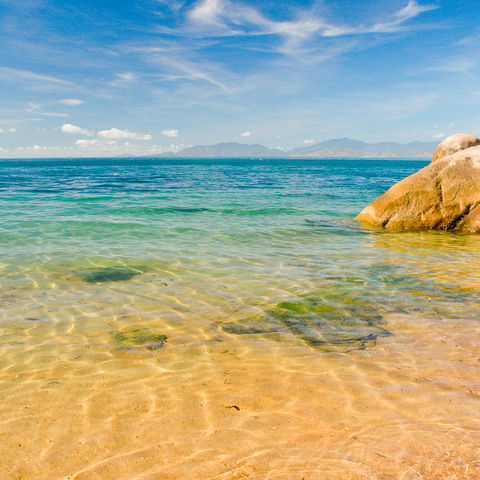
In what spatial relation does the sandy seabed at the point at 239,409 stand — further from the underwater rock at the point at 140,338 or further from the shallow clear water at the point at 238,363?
the underwater rock at the point at 140,338

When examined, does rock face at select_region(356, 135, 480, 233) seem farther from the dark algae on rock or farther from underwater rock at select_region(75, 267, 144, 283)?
underwater rock at select_region(75, 267, 144, 283)

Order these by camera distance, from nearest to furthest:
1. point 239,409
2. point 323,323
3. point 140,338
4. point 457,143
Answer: point 239,409 < point 140,338 < point 323,323 < point 457,143

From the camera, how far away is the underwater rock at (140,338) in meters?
4.43

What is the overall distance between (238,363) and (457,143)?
15161 mm

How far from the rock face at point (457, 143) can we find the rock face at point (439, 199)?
11.3ft

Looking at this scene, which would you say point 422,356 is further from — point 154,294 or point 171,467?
point 154,294

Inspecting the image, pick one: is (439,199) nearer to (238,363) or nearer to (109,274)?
(109,274)

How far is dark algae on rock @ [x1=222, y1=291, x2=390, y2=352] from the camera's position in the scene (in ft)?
14.6

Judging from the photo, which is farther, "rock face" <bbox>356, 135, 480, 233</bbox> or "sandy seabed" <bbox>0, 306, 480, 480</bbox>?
"rock face" <bbox>356, 135, 480, 233</bbox>

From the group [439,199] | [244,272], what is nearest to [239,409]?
[244,272]

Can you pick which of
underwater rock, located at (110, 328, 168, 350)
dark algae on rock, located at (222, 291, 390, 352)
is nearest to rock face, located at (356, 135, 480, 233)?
dark algae on rock, located at (222, 291, 390, 352)

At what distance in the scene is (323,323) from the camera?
16.2 feet

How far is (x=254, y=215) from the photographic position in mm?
14805

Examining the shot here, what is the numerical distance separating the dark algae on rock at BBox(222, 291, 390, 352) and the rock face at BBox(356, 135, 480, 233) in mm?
7180
